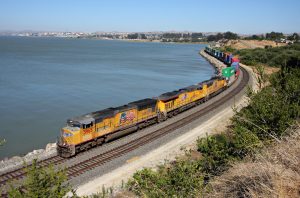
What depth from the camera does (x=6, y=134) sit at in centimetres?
3878

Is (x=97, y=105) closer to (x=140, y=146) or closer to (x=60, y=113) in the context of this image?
(x=60, y=113)

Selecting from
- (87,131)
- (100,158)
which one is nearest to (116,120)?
(87,131)

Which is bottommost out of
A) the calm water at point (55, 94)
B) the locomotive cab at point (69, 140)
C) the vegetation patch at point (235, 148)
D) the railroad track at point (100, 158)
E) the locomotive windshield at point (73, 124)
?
the calm water at point (55, 94)

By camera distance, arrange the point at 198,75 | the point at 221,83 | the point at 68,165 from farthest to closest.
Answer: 1. the point at 198,75
2. the point at 221,83
3. the point at 68,165

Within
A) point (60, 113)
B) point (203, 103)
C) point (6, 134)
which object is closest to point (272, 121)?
point (203, 103)

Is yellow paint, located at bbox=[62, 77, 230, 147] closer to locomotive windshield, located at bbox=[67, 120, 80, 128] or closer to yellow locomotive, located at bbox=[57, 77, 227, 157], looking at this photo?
yellow locomotive, located at bbox=[57, 77, 227, 157]

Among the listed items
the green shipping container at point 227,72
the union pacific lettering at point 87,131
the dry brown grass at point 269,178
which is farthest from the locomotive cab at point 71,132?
the green shipping container at point 227,72

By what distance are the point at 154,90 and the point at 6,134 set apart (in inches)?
1451

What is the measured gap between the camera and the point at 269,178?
771cm

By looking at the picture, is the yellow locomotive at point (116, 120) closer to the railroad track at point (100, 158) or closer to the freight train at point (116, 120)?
the freight train at point (116, 120)

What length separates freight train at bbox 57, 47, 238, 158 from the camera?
2504cm

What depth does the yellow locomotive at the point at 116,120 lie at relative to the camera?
82.1ft

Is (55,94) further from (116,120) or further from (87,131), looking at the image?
(87,131)

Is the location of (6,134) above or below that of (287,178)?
below
